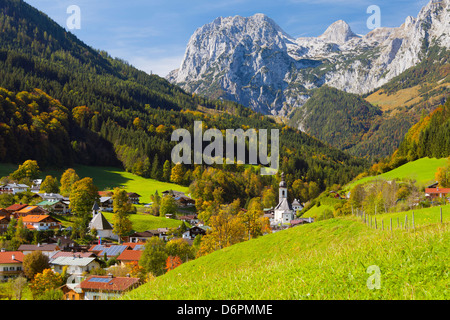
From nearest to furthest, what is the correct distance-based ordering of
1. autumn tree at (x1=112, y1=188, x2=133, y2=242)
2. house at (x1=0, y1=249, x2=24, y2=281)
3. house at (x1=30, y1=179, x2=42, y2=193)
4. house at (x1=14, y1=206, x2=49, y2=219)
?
1. house at (x1=0, y1=249, x2=24, y2=281)
2. house at (x1=14, y1=206, x2=49, y2=219)
3. autumn tree at (x1=112, y1=188, x2=133, y2=242)
4. house at (x1=30, y1=179, x2=42, y2=193)

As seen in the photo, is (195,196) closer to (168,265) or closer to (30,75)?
(168,265)

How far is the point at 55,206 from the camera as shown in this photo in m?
82.7

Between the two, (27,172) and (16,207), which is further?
(27,172)

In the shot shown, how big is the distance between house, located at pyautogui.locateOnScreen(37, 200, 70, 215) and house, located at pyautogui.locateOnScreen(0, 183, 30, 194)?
12379 mm

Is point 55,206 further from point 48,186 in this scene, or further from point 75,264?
point 75,264

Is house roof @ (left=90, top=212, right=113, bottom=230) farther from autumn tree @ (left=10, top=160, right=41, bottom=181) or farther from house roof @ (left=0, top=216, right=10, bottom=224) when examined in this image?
autumn tree @ (left=10, top=160, right=41, bottom=181)

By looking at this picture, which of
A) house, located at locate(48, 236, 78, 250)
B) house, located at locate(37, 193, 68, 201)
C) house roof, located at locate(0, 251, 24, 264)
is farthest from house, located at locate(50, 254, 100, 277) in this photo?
house, located at locate(37, 193, 68, 201)

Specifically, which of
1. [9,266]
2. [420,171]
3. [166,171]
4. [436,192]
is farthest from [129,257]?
[166,171]

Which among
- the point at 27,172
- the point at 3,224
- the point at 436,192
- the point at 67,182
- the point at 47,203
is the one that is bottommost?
the point at 3,224

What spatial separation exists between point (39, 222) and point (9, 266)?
18113 millimetres

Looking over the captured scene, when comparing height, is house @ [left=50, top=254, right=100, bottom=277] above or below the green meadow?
below

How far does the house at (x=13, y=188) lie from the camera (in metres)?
90.7

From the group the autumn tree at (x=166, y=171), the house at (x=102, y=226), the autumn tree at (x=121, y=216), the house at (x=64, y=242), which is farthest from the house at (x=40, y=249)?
the autumn tree at (x=166, y=171)

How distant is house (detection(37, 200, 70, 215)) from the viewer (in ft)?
262
